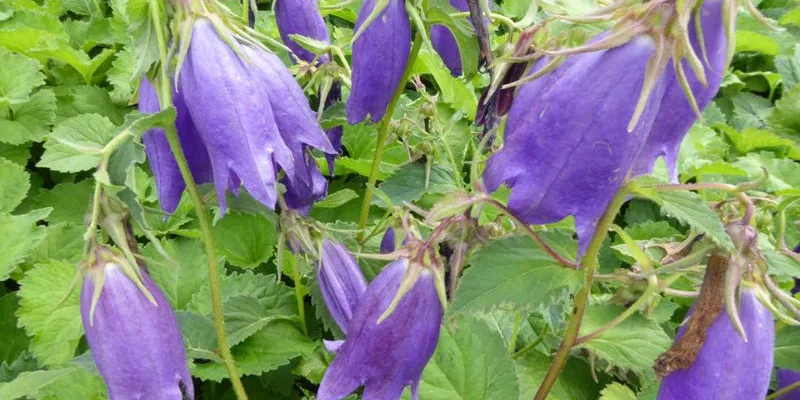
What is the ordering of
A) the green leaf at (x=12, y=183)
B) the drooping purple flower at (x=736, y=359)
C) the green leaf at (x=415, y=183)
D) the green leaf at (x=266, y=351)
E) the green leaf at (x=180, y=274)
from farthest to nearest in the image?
1. the green leaf at (x=12, y=183)
2. the green leaf at (x=180, y=274)
3. the green leaf at (x=415, y=183)
4. the green leaf at (x=266, y=351)
5. the drooping purple flower at (x=736, y=359)

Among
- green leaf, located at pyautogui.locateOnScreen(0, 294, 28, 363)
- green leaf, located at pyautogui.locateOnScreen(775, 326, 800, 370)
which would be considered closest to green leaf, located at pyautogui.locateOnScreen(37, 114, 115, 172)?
green leaf, located at pyautogui.locateOnScreen(0, 294, 28, 363)

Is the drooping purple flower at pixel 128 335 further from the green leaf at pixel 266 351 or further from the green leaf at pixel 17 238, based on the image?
the green leaf at pixel 17 238

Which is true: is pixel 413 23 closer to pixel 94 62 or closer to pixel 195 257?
pixel 195 257

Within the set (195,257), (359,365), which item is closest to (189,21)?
(359,365)

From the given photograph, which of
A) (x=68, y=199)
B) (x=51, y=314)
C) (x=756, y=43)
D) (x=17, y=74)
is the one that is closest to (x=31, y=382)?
(x=51, y=314)

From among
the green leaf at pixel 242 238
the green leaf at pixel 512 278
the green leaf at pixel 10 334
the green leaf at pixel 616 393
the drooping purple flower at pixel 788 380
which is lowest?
the green leaf at pixel 10 334

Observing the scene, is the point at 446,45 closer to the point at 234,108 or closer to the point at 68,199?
the point at 234,108

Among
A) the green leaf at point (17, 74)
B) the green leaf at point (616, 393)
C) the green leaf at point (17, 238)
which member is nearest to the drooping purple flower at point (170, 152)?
the green leaf at point (17, 238)
